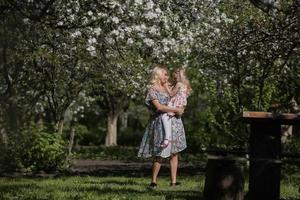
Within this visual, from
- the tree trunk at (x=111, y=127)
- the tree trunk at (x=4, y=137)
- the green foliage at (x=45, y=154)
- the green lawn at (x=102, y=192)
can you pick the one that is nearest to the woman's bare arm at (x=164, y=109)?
the green lawn at (x=102, y=192)

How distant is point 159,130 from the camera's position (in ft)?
30.0

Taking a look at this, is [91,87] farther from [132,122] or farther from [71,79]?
[132,122]

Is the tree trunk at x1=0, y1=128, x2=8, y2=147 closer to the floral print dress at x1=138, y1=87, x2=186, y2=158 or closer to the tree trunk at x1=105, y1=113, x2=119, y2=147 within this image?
the floral print dress at x1=138, y1=87, x2=186, y2=158

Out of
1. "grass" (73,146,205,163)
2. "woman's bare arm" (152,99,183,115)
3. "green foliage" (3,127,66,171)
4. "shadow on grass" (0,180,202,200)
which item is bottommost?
"grass" (73,146,205,163)

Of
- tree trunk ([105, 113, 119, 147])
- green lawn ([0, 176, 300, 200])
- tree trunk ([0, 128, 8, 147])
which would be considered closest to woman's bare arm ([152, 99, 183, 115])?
green lawn ([0, 176, 300, 200])

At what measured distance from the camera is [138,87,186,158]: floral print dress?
29.9 ft

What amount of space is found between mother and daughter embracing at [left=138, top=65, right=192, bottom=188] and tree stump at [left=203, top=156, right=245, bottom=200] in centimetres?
210

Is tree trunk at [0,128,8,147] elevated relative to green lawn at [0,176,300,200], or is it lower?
elevated

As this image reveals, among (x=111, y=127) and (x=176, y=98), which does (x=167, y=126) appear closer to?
(x=176, y=98)

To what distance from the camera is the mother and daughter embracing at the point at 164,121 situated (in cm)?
909

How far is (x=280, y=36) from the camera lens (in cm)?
954

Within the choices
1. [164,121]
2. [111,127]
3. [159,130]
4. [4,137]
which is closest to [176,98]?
[164,121]

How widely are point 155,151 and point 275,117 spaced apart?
2879mm

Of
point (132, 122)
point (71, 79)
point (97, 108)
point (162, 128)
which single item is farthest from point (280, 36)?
point (132, 122)
